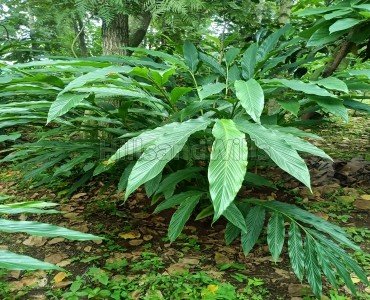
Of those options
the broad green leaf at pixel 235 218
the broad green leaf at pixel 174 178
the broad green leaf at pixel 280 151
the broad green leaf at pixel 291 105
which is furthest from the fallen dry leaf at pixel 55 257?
the broad green leaf at pixel 291 105

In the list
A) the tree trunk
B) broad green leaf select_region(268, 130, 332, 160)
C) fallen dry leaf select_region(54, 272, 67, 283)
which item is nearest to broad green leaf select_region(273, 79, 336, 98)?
broad green leaf select_region(268, 130, 332, 160)

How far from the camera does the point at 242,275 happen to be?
137cm

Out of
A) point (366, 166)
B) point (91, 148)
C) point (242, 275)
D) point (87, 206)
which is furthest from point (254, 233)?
point (366, 166)

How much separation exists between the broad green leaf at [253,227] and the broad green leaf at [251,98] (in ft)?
1.61

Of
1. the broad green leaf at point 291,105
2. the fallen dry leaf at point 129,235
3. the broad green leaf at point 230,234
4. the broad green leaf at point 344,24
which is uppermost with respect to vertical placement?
the broad green leaf at point 344,24

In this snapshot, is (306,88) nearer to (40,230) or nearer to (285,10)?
(40,230)

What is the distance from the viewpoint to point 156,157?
969 millimetres

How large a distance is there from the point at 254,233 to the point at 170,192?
1.25 ft

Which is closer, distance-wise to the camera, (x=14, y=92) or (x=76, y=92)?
(x=76, y=92)

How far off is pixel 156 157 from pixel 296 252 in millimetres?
620

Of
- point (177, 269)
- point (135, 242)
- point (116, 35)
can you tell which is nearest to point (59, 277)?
point (135, 242)

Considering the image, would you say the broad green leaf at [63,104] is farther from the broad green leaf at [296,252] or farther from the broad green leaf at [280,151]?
the broad green leaf at [296,252]

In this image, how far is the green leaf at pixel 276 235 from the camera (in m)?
1.22

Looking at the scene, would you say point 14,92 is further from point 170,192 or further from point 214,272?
point 214,272
